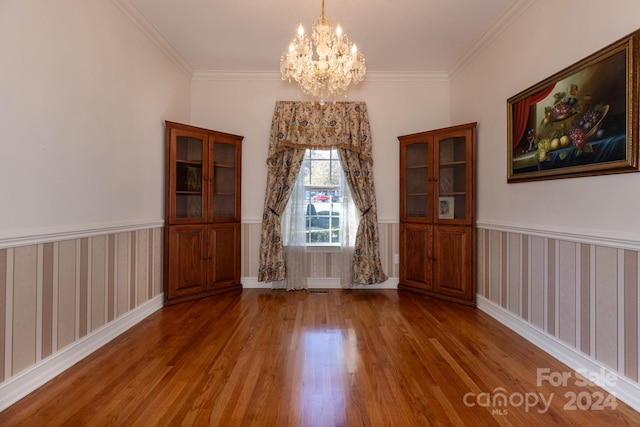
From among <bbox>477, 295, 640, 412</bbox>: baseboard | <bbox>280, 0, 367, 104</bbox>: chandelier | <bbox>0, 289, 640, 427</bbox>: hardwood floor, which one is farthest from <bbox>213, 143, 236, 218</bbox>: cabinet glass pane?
<bbox>477, 295, 640, 412</bbox>: baseboard

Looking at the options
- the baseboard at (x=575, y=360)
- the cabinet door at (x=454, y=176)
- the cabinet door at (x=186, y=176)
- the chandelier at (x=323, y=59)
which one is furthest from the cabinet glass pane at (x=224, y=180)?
the baseboard at (x=575, y=360)

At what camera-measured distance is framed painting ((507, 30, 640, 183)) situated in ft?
6.04

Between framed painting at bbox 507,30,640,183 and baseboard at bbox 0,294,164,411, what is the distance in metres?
3.83

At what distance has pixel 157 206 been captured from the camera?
11.3 feet

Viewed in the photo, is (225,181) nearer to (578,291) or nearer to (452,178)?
(452,178)

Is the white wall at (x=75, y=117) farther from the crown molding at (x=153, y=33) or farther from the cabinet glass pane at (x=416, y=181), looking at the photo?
the cabinet glass pane at (x=416, y=181)

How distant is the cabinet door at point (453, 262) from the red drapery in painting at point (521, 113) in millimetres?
1159

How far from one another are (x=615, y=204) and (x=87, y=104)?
3755 mm

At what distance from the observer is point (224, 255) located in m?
4.07

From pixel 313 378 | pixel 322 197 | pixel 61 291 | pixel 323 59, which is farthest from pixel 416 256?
pixel 61 291

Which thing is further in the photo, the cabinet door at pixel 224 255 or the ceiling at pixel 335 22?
the cabinet door at pixel 224 255

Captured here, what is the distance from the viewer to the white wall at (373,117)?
14.2 feet

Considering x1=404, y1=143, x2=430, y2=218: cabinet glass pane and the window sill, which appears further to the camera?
the window sill

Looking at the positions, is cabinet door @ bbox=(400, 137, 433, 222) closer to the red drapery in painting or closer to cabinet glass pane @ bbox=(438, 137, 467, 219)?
cabinet glass pane @ bbox=(438, 137, 467, 219)
